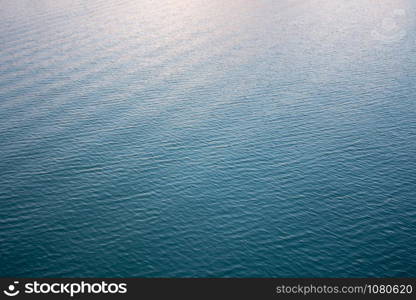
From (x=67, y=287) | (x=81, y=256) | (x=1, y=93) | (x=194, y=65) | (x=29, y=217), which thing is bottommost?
(x=67, y=287)

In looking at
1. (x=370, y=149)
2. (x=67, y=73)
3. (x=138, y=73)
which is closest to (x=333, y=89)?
(x=370, y=149)

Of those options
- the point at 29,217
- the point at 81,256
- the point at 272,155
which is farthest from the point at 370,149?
the point at 29,217

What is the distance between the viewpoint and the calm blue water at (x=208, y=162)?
64.5 meters

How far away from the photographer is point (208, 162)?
9088 centimetres

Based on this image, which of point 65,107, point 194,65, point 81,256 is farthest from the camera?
point 194,65

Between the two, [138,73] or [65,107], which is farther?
[138,73]

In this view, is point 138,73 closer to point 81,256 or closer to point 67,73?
point 67,73

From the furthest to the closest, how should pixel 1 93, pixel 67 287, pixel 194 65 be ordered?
pixel 194 65
pixel 1 93
pixel 67 287

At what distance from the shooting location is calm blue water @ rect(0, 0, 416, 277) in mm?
64500

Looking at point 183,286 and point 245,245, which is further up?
point 245,245

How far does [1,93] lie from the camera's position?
121750mm

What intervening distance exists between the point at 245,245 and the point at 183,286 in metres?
12.3

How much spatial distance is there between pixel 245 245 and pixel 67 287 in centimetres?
2675

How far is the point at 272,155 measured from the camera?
92.9 metres
